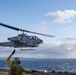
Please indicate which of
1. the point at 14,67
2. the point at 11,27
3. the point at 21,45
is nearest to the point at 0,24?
the point at 11,27

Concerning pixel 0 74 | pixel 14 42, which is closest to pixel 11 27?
pixel 0 74

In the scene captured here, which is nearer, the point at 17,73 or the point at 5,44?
the point at 17,73

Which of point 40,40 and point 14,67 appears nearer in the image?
point 14,67

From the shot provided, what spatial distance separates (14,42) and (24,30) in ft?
12.2

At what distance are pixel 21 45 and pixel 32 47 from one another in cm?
156

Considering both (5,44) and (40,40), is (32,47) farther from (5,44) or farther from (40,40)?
(5,44)

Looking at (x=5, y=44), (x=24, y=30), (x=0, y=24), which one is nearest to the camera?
(x=0, y=24)

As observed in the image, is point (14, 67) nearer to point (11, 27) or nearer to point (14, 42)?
point (11, 27)

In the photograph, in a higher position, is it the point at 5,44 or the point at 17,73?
the point at 5,44

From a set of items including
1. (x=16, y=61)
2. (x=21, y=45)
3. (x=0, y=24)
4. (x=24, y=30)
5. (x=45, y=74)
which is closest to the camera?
(x=16, y=61)

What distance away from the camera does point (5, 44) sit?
39.4 m

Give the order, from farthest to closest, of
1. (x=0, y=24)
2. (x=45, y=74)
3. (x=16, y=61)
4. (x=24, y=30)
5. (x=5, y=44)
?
(x=5, y=44)
(x=24, y=30)
(x=45, y=74)
(x=0, y=24)
(x=16, y=61)

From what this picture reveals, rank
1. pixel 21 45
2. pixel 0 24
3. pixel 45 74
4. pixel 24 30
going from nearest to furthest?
pixel 0 24
pixel 45 74
pixel 24 30
pixel 21 45

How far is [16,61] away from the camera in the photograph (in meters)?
11.8
